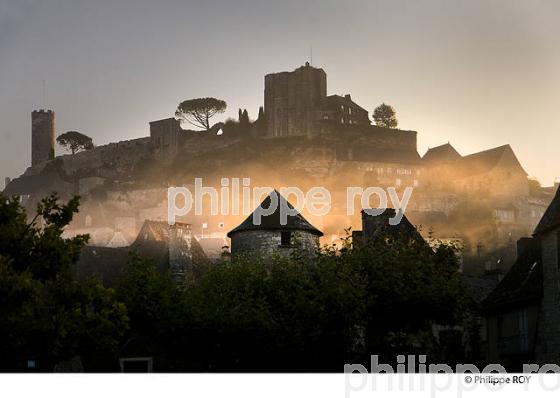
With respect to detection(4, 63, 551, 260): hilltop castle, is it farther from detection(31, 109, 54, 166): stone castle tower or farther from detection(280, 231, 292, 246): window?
detection(280, 231, 292, 246): window

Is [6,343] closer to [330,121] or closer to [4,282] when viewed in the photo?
[4,282]

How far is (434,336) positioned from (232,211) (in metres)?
15.6

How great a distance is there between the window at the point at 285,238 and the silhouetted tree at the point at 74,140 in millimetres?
5896

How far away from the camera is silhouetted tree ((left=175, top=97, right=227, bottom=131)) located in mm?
19591

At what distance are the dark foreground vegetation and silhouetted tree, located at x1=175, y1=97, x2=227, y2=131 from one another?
3268 millimetres

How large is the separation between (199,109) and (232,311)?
6.67m

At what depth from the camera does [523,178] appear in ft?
125

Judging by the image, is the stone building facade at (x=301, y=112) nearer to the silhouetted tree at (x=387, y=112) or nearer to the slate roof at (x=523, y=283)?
the silhouetted tree at (x=387, y=112)

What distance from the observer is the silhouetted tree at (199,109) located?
771 inches

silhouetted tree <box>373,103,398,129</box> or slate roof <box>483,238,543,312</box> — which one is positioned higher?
silhouetted tree <box>373,103,398,129</box>

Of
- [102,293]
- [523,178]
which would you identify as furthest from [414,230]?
[523,178]

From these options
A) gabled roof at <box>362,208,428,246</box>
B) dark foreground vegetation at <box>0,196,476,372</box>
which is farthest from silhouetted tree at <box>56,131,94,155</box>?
gabled roof at <box>362,208,428,246</box>

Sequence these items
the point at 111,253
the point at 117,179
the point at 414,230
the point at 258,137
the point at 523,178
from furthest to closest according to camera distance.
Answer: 1. the point at 258,137
2. the point at 523,178
3. the point at 117,179
4. the point at 111,253
5. the point at 414,230

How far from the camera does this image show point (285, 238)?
1025 inches
